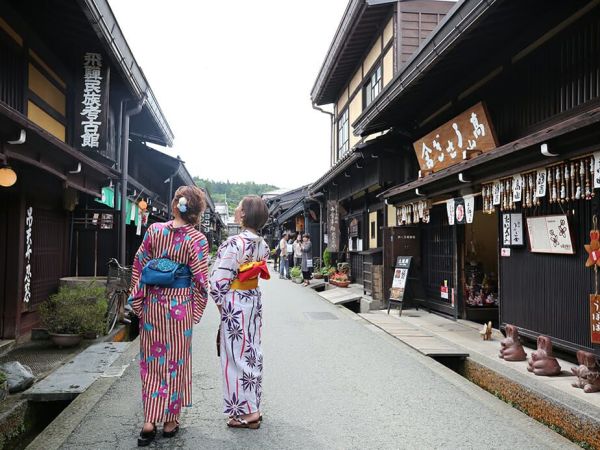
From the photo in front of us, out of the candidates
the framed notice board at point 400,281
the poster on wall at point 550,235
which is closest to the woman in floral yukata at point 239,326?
the poster on wall at point 550,235

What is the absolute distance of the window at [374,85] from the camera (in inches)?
651

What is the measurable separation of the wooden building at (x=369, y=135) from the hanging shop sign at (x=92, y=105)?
19.6 feet

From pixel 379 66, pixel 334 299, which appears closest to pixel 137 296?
pixel 334 299

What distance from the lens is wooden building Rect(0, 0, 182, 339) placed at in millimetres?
7586

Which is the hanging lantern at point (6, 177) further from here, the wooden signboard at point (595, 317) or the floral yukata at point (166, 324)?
the wooden signboard at point (595, 317)

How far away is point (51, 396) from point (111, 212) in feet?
22.6

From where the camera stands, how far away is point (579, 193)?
18.9 feet

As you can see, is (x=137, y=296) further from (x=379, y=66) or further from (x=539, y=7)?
(x=379, y=66)

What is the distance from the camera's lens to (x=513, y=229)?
26.1 feet

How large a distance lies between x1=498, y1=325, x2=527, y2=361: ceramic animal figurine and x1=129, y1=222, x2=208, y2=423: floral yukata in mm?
4686

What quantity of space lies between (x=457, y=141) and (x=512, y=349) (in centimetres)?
427

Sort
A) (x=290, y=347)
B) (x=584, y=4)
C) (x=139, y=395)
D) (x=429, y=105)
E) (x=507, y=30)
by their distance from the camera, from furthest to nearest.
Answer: (x=429, y=105) → (x=290, y=347) → (x=507, y=30) → (x=584, y=4) → (x=139, y=395)

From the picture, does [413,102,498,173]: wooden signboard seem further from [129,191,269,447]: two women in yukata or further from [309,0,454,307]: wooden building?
[129,191,269,447]: two women in yukata

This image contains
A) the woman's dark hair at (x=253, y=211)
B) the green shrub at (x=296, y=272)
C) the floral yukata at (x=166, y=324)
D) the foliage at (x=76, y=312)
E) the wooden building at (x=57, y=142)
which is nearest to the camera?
the floral yukata at (x=166, y=324)
